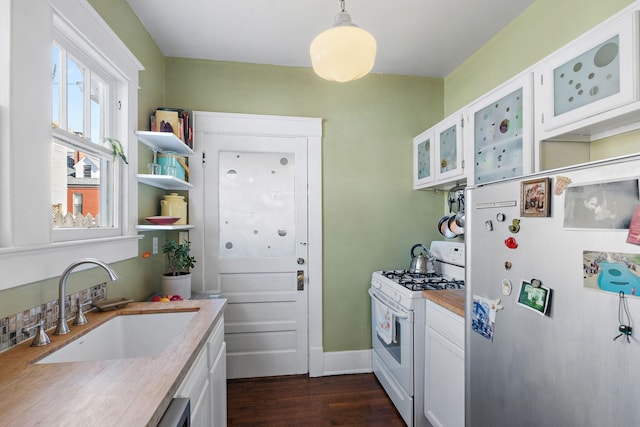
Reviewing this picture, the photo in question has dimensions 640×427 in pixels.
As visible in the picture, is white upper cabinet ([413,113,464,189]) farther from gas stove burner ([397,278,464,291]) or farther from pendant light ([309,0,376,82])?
pendant light ([309,0,376,82])

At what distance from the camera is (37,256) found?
3.64 ft

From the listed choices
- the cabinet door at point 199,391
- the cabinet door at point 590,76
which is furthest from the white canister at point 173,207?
the cabinet door at point 590,76

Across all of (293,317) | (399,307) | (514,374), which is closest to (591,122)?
(514,374)

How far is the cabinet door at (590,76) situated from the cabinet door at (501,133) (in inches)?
3.3

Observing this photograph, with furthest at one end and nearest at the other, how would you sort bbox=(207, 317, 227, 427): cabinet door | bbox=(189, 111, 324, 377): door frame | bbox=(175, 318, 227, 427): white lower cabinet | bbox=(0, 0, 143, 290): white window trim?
bbox=(189, 111, 324, 377): door frame
bbox=(207, 317, 227, 427): cabinet door
bbox=(175, 318, 227, 427): white lower cabinet
bbox=(0, 0, 143, 290): white window trim

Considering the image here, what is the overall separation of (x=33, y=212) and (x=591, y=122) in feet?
7.22

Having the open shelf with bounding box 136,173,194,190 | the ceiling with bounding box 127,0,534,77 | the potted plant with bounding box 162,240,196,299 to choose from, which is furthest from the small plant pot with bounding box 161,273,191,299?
the ceiling with bounding box 127,0,534,77

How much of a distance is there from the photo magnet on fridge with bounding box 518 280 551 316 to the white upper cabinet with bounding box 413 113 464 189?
1116 mm

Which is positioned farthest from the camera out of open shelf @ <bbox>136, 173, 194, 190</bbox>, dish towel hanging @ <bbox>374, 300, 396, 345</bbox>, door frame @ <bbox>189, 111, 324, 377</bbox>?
door frame @ <bbox>189, 111, 324, 377</bbox>

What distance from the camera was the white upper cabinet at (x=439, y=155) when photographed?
209cm

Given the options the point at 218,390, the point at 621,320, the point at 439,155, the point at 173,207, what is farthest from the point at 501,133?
the point at 173,207

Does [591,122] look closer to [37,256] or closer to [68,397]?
[68,397]

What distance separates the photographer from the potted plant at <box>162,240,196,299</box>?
2.09 meters

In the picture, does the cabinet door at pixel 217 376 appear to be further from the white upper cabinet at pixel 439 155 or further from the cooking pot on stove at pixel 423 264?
the white upper cabinet at pixel 439 155
